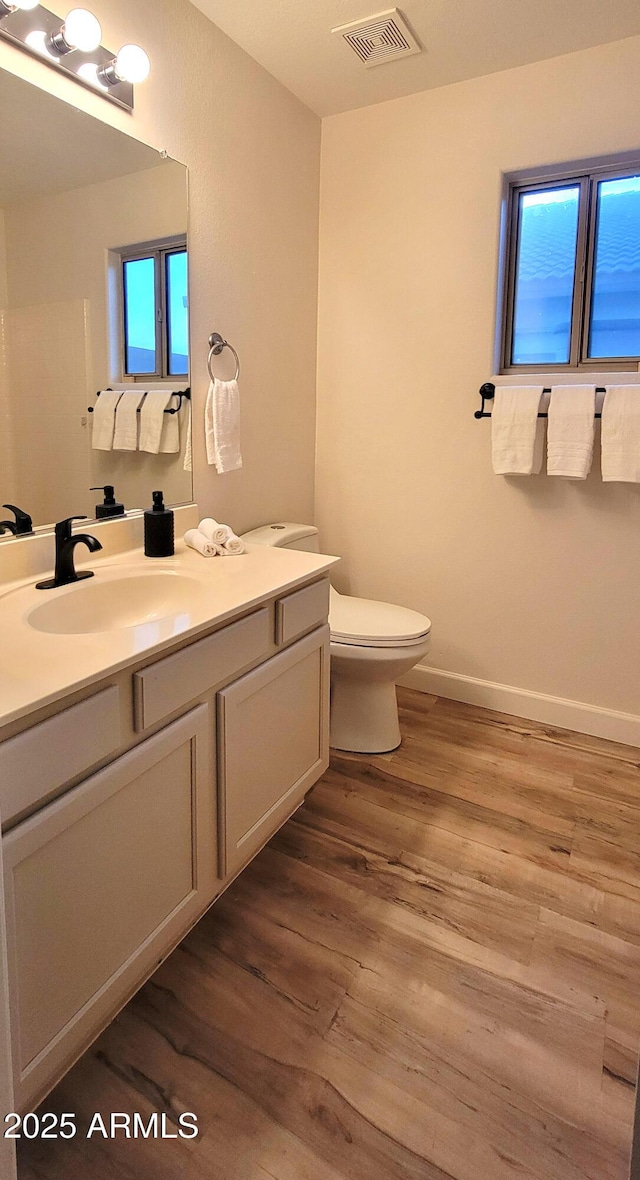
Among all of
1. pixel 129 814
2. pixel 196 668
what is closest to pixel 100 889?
pixel 129 814

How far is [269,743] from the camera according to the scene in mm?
1636

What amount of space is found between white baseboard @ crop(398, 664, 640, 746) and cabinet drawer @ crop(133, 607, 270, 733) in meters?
1.43

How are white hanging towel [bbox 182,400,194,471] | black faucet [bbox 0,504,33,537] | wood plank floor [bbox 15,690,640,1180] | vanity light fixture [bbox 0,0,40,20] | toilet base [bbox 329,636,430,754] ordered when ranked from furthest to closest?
toilet base [bbox 329,636,430,754] < white hanging towel [bbox 182,400,194,471] < black faucet [bbox 0,504,33,537] < vanity light fixture [bbox 0,0,40,20] < wood plank floor [bbox 15,690,640,1180]

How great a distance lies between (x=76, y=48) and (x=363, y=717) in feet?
6.64

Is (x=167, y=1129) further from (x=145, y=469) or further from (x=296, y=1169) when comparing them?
(x=145, y=469)

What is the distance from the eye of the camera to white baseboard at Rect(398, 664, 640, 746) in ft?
8.11

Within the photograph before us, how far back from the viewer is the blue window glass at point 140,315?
1812 mm

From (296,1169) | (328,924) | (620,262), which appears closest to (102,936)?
(296,1169)

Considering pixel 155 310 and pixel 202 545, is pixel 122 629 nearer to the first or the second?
pixel 202 545

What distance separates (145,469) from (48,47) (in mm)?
981

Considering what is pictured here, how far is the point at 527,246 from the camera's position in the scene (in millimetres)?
2459

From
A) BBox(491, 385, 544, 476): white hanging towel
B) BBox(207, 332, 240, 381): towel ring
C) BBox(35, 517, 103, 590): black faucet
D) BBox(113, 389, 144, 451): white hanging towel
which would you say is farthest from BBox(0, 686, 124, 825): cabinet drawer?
BBox(491, 385, 544, 476): white hanging towel

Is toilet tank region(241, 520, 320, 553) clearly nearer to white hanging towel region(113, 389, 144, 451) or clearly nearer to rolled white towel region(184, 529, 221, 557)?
rolled white towel region(184, 529, 221, 557)

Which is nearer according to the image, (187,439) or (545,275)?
(187,439)
